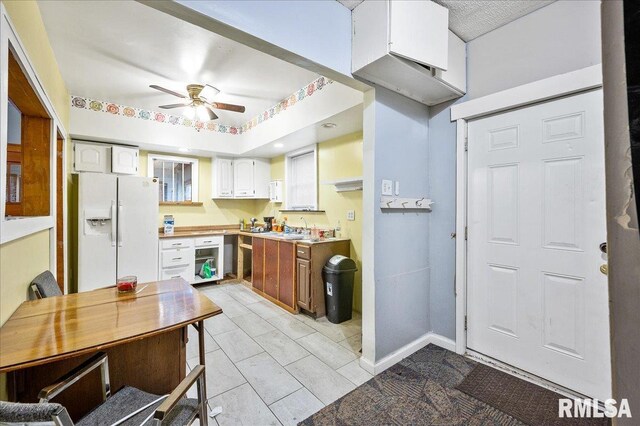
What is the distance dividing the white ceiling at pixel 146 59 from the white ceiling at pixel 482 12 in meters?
1.28

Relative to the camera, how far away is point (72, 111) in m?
3.45

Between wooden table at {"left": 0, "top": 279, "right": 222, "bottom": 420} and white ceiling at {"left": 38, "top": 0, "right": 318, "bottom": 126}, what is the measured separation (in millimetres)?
2035

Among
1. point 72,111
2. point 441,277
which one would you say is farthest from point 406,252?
point 72,111

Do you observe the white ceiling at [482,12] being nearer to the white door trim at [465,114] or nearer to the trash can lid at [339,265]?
the white door trim at [465,114]

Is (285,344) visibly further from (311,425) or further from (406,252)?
(406,252)

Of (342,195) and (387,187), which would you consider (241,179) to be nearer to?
(342,195)

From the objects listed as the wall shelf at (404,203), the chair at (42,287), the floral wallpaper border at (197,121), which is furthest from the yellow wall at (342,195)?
the chair at (42,287)

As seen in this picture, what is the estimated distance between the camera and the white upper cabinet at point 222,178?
16.2 ft

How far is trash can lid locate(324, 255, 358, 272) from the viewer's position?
10.1 feet

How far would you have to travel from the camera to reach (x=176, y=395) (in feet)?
3.20

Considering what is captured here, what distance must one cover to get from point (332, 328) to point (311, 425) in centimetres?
137

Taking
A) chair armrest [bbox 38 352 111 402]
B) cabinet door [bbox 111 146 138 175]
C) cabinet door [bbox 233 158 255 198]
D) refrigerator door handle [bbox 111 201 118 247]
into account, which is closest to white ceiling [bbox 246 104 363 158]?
cabinet door [bbox 233 158 255 198]

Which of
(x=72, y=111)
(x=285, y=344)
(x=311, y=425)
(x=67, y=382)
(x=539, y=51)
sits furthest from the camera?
A: (x=72, y=111)

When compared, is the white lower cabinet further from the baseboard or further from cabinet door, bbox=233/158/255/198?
the baseboard
